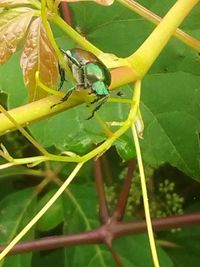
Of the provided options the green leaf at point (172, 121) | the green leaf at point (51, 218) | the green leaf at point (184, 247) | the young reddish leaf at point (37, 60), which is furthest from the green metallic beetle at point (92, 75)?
the green leaf at point (184, 247)

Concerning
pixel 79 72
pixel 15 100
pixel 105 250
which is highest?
pixel 79 72

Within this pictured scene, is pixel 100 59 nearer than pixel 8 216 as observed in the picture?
Yes

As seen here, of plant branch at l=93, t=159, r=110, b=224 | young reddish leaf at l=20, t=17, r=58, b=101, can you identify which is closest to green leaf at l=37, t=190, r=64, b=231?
plant branch at l=93, t=159, r=110, b=224

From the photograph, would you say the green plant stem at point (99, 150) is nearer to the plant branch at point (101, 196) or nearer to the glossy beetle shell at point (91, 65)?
the glossy beetle shell at point (91, 65)

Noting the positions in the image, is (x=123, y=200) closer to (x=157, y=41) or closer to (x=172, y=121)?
(x=172, y=121)

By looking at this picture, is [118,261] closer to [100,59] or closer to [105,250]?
[105,250]

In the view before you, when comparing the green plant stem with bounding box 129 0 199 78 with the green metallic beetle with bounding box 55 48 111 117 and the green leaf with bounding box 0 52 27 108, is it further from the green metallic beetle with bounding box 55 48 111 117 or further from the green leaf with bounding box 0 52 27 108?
the green leaf with bounding box 0 52 27 108

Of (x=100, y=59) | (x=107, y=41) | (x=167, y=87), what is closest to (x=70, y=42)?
(x=107, y=41)

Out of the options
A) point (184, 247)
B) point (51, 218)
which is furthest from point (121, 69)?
point (184, 247)
